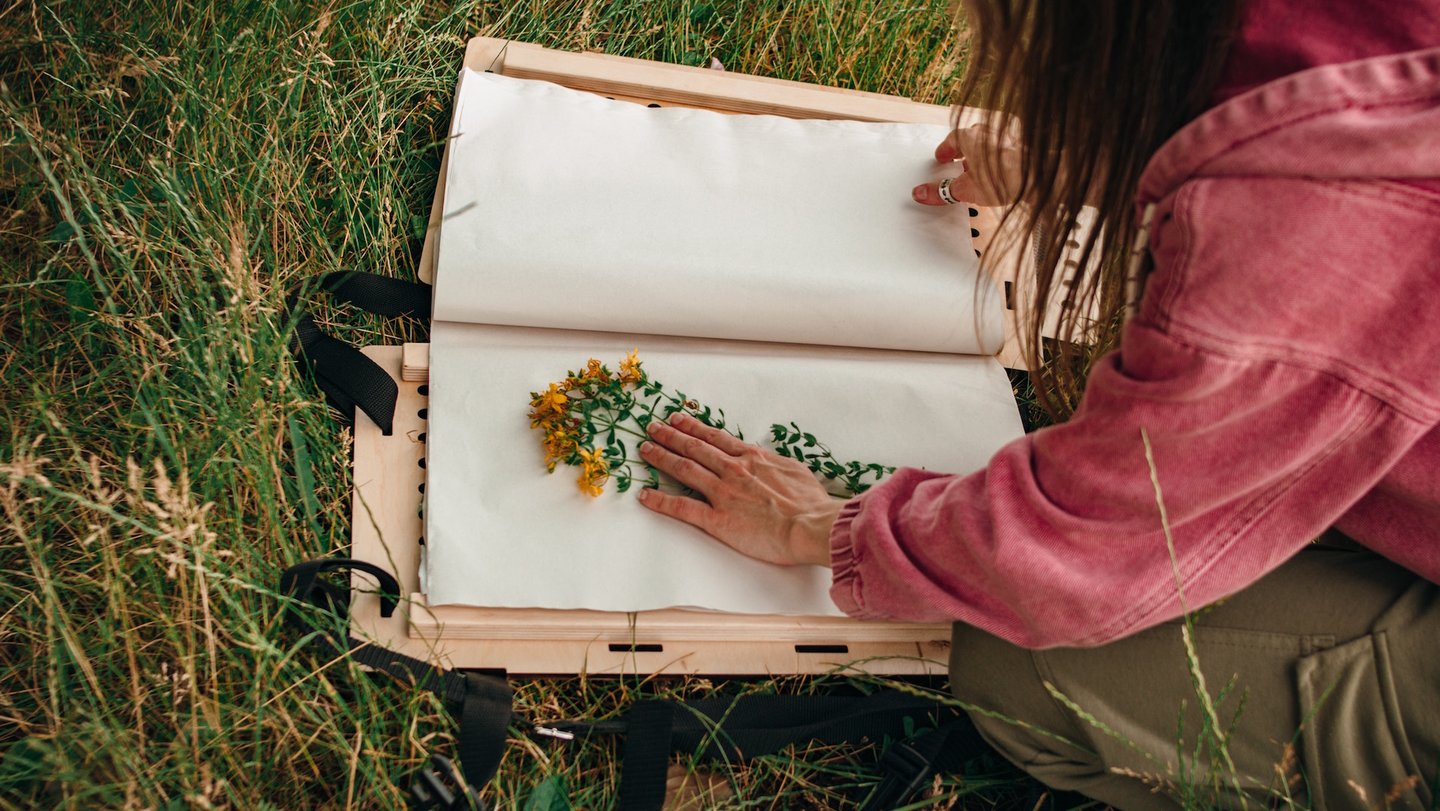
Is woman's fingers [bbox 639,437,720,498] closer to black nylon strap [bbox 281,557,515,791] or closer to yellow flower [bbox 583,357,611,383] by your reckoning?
yellow flower [bbox 583,357,611,383]

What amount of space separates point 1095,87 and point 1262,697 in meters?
0.67

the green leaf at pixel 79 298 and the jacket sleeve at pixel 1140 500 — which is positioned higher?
the jacket sleeve at pixel 1140 500

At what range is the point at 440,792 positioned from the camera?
112cm

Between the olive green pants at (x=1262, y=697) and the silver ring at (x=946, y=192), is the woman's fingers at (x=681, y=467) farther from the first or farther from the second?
the silver ring at (x=946, y=192)

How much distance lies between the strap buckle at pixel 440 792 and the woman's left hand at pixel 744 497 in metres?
0.40

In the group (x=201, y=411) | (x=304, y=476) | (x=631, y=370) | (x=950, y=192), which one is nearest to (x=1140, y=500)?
(x=631, y=370)

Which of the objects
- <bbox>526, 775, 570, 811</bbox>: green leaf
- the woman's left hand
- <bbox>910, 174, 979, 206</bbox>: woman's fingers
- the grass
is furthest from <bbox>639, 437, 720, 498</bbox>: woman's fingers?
<bbox>910, 174, 979, 206</bbox>: woman's fingers

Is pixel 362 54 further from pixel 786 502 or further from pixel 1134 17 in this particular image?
pixel 1134 17

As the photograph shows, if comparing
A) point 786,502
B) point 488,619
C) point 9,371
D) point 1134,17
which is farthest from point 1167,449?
point 9,371

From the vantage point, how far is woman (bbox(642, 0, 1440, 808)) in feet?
2.62

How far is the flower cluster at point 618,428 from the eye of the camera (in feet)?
4.45

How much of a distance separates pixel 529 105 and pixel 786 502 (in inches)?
30.4

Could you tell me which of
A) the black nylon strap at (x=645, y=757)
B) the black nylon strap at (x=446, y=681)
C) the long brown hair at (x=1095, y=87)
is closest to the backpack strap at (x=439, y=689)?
the black nylon strap at (x=446, y=681)

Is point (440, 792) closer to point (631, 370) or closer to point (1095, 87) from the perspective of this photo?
point (631, 370)
